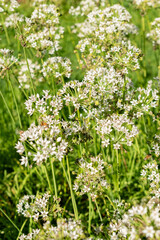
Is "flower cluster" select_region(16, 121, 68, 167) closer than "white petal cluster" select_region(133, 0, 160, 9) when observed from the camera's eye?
Yes

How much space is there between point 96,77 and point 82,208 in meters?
2.11

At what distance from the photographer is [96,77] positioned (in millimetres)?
2850

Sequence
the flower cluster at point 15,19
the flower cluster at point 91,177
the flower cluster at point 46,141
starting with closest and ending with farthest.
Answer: the flower cluster at point 46,141, the flower cluster at point 91,177, the flower cluster at point 15,19

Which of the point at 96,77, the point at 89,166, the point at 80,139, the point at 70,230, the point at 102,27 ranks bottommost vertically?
the point at 70,230

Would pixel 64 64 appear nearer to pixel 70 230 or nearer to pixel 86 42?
pixel 86 42

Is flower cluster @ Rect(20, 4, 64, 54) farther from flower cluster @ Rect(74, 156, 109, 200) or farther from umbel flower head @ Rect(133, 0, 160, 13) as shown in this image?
flower cluster @ Rect(74, 156, 109, 200)

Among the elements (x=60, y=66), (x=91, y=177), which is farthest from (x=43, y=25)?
(x=91, y=177)

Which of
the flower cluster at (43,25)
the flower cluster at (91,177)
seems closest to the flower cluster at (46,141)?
the flower cluster at (91,177)

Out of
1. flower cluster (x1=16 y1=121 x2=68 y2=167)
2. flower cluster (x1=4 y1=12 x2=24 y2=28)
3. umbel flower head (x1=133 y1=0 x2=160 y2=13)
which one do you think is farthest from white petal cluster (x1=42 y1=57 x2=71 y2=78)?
umbel flower head (x1=133 y1=0 x2=160 y2=13)

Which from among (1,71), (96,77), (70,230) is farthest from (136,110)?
(1,71)

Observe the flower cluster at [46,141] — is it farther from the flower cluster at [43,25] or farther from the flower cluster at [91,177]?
the flower cluster at [43,25]

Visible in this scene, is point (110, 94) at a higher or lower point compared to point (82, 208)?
higher

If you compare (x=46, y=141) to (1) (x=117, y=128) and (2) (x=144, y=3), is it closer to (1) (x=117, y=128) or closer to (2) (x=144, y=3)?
(1) (x=117, y=128)

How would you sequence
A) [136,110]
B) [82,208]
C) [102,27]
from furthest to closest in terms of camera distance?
1. [82,208]
2. [102,27]
3. [136,110]
